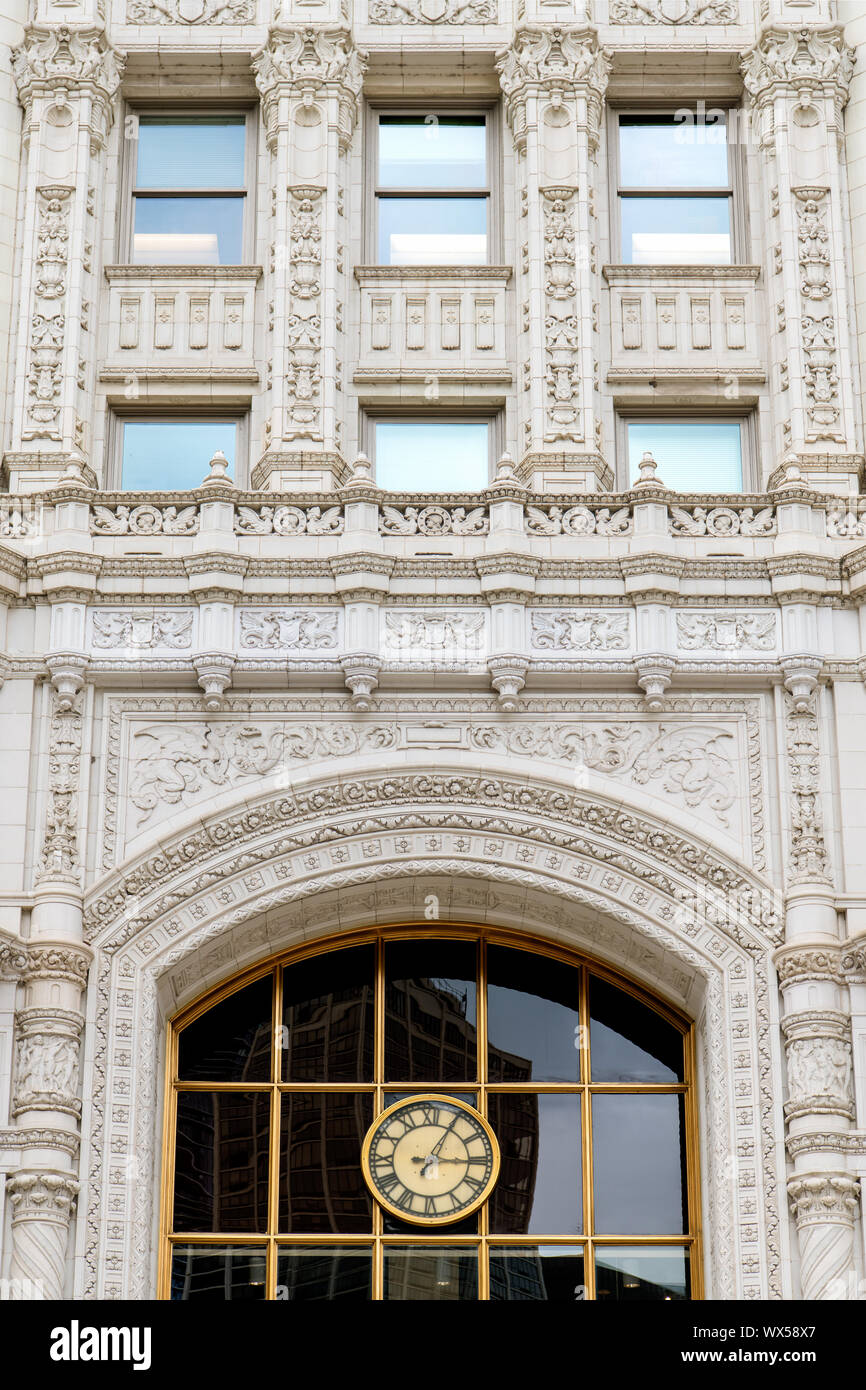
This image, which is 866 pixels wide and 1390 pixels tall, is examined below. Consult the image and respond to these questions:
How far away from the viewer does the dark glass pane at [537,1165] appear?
20438 millimetres

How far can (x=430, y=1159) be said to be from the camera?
2055cm

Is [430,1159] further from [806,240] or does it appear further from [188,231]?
[188,231]

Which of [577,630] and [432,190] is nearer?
[577,630]

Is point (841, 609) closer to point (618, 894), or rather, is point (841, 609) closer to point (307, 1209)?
point (618, 894)

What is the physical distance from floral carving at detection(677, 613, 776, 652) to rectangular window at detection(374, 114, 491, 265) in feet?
17.2

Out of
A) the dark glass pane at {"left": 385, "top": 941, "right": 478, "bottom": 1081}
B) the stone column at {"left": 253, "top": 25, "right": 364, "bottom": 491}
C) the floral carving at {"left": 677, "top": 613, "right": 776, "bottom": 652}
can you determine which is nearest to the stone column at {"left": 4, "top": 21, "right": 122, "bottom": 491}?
the stone column at {"left": 253, "top": 25, "right": 364, "bottom": 491}

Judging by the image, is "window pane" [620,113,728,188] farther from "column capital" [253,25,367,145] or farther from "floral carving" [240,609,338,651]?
"floral carving" [240,609,338,651]

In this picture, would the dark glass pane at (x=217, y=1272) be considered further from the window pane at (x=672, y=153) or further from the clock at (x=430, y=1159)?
the window pane at (x=672, y=153)

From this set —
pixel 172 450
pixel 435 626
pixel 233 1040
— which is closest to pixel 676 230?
pixel 172 450

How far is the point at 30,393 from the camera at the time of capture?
2267 cm

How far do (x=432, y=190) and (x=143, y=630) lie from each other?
648cm

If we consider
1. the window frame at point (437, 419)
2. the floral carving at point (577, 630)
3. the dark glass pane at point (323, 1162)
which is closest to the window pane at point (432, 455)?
the window frame at point (437, 419)

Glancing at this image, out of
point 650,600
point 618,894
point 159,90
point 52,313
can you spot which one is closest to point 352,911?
point 618,894

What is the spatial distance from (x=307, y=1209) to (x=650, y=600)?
6.20 metres
